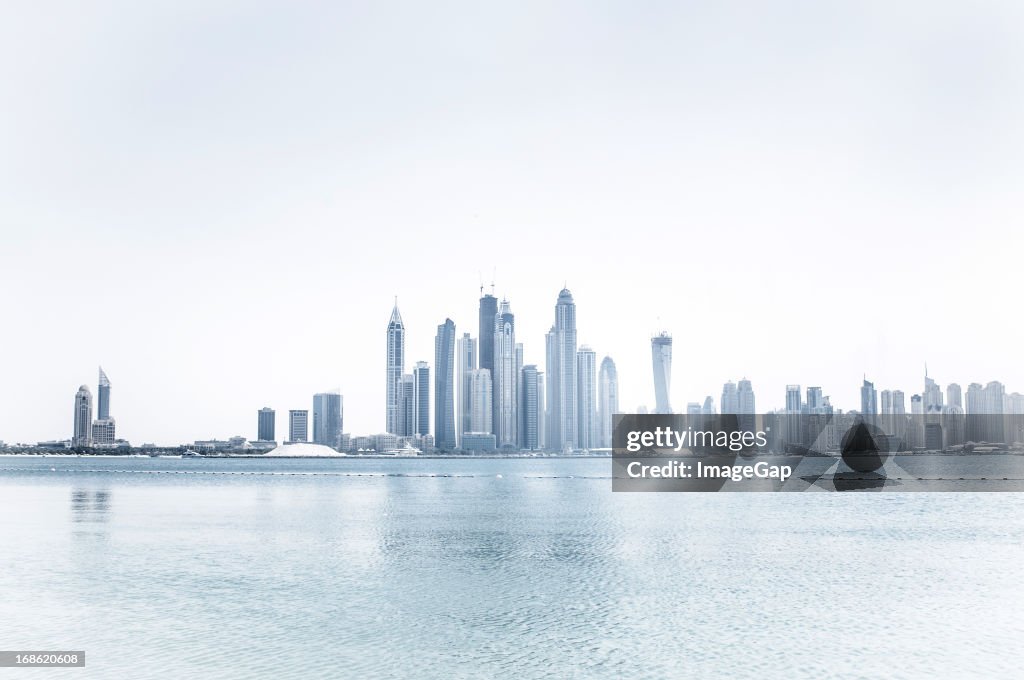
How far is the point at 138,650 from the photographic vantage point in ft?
95.1

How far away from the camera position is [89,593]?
39.0 meters

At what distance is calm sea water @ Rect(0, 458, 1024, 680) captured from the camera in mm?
28344

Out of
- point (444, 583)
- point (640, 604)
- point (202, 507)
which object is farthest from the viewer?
point (202, 507)

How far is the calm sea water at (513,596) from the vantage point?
2834cm

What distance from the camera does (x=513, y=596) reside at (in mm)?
38594

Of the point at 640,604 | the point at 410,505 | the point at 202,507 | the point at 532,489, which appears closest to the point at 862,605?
the point at 640,604

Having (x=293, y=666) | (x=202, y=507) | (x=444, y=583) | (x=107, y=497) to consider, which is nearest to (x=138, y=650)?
(x=293, y=666)

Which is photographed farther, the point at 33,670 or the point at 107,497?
the point at 107,497

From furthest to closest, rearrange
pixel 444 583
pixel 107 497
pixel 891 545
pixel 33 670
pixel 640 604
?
1. pixel 107 497
2. pixel 891 545
3. pixel 444 583
4. pixel 640 604
5. pixel 33 670

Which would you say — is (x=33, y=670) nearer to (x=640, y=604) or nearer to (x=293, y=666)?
(x=293, y=666)

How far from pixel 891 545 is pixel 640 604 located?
3017 cm

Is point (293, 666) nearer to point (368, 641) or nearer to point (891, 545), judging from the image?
point (368, 641)

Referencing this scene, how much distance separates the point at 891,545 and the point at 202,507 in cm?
6605

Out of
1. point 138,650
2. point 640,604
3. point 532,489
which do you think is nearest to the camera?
point 138,650
